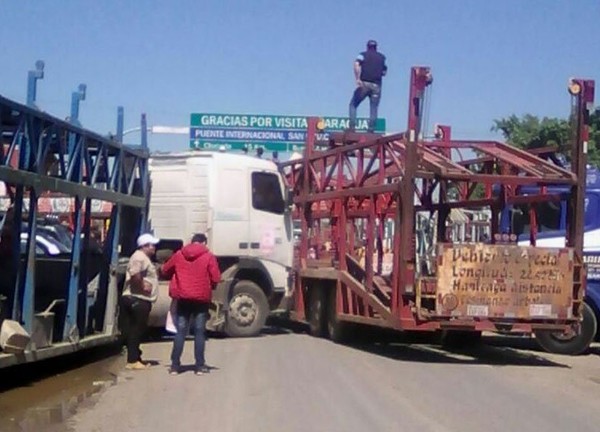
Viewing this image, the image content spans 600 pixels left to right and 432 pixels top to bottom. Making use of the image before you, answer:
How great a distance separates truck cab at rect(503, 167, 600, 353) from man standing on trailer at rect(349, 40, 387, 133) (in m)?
3.89

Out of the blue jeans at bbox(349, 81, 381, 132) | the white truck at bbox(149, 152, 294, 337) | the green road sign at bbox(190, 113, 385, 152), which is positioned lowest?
the white truck at bbox(149, 152, 294, 337)

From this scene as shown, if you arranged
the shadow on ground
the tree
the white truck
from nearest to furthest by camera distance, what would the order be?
the shadow on ground, the white truck, the tree

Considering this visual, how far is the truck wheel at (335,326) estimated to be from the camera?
17141 millimetres

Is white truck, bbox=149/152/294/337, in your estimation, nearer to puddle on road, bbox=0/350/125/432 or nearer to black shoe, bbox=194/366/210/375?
puddle on road, bbox=0/350/125/432

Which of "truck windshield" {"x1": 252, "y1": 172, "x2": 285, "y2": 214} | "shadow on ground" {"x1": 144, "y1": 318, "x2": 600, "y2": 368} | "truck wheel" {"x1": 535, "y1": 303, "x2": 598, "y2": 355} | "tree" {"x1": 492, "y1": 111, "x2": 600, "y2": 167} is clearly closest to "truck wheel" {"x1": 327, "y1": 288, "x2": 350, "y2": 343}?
"shadow on ground" {"x1": 144, "y1": 318, "x2": 600, "y2": 368}

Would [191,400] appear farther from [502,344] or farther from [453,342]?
[502,344]

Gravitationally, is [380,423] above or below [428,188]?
below

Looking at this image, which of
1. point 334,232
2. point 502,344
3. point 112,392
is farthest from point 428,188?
point 112,392

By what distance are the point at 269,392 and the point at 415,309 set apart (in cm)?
341

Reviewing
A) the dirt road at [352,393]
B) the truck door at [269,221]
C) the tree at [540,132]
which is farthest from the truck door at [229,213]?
the tree at [540,132]

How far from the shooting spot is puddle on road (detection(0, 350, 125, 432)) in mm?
9641

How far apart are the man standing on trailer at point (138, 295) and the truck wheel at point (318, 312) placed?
5004mm

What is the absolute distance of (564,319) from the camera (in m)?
14.5

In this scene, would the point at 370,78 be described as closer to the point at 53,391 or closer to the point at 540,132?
the point at 53,391
